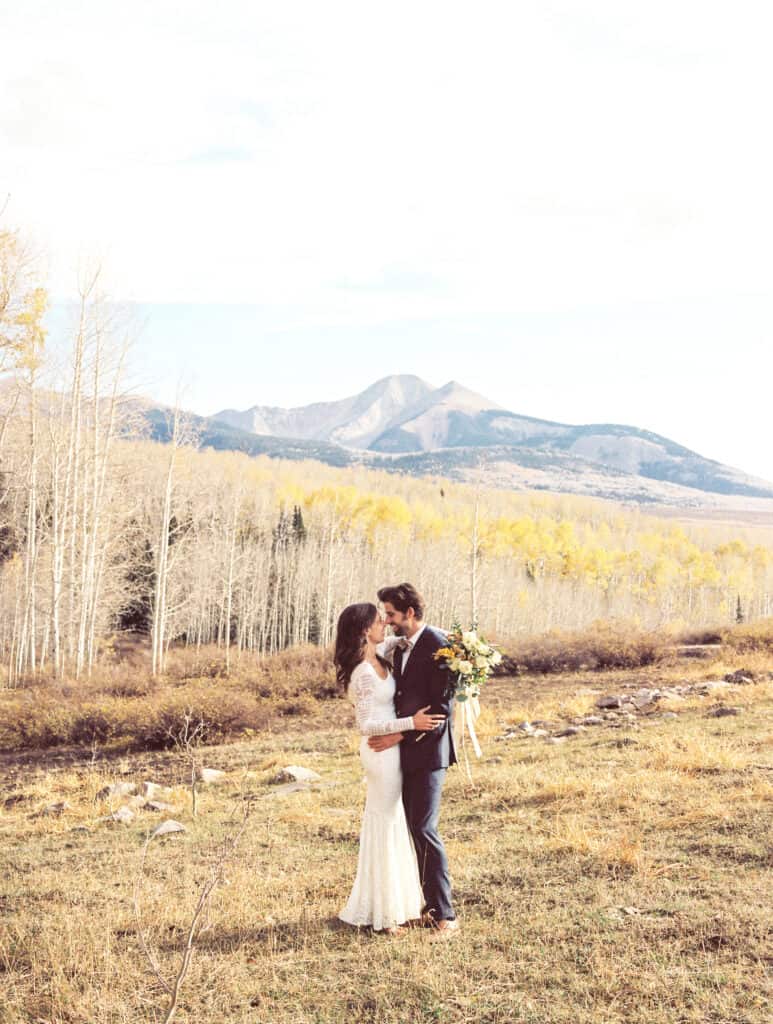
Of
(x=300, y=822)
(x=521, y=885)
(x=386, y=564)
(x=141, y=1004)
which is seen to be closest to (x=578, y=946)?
(x=521, y=885)

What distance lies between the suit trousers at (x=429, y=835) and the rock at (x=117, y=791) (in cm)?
676

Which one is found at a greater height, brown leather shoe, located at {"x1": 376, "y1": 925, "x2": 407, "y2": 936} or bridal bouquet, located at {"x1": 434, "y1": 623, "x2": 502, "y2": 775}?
bridal bouquet, located at {"x1": 434, "y1": 623, "x2": 502, "y2": 775}

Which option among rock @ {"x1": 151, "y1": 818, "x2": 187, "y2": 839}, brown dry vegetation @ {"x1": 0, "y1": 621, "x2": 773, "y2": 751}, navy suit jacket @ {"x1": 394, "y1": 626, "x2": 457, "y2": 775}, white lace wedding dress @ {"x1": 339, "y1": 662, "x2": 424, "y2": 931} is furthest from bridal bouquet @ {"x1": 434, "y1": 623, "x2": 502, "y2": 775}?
rock @ {"x1": 151, "y1": 818, "x2": 187, "y2": 839}

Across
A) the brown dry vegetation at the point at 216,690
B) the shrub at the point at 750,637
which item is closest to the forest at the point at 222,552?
the brown dry vegetation at the point at 216,690

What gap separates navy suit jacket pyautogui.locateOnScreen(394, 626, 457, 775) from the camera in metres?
Answer: 5.02

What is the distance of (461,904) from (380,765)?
1428mm

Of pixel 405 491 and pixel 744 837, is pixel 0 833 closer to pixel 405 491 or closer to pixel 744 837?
pixel 744 837

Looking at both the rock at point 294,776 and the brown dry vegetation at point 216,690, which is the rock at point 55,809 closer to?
the brown dry vegetation at point 216,690

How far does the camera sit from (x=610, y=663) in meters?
26.8

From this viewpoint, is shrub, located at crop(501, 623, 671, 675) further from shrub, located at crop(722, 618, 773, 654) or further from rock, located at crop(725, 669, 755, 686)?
rock, located at crop(725, 669, 755, 686)

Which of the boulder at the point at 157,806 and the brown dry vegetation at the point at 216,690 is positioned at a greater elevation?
the boulder at the point at 157,806

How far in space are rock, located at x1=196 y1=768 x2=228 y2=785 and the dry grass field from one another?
0.38m

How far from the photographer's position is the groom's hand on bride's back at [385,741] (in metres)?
5.00

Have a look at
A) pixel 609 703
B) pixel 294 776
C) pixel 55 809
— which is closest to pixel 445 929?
pixel 294 776
